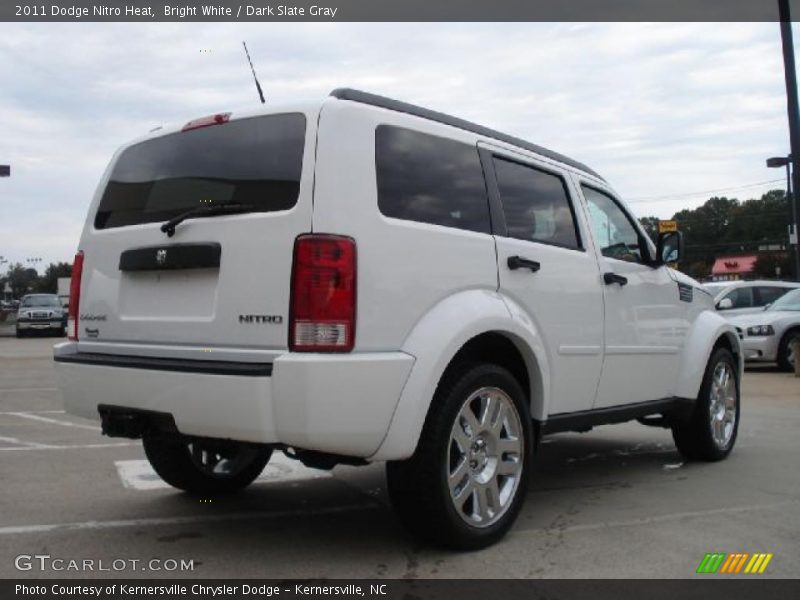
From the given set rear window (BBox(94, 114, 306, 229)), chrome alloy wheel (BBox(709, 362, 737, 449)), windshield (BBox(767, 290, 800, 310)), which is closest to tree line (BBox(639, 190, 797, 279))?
windshield (BBox(767, 290, 800, 310))

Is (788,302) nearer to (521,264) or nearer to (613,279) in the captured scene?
(613,279)

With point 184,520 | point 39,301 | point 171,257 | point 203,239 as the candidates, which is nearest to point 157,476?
point 184,520

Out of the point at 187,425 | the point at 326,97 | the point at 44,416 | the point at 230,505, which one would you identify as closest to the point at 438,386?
the point at 187,425

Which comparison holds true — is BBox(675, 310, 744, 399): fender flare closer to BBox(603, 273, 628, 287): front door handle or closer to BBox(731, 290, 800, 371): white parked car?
BBox(603, 273, 628, 287): front door handle

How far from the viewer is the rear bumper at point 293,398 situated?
10.2 ft

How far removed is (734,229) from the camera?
85.9 meters

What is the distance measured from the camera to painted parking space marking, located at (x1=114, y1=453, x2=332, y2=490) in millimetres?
5125

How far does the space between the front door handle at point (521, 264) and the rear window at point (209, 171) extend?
1.22 meters

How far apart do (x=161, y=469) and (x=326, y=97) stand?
2461mm

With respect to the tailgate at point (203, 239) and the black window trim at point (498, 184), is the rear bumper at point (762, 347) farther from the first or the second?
the tailgate at point (203, 239)

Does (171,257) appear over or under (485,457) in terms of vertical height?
over

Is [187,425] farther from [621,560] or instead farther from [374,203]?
[621,560]

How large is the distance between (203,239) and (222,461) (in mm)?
1831

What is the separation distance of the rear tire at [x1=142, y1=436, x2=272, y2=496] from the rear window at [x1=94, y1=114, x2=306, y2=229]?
1359 mm
